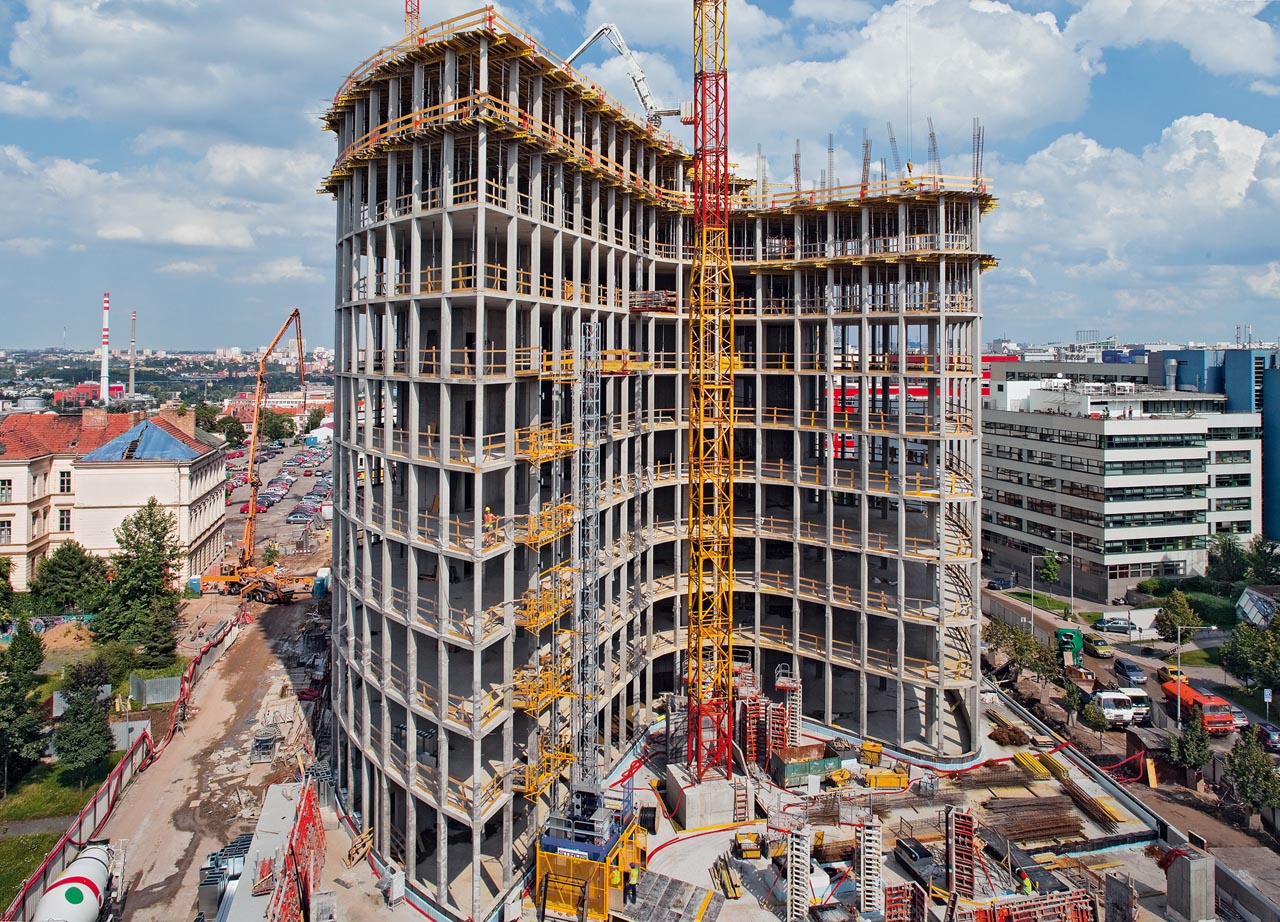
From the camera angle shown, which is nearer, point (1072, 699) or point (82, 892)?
point (82, 892)

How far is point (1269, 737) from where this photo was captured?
38.1 metres

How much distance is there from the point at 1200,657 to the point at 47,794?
62186 millimetres

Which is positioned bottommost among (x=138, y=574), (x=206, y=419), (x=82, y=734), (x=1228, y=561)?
(x=82, y=734)

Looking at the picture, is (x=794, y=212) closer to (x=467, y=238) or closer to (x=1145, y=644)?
(x=467, y=238)

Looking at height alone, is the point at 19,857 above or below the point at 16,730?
below

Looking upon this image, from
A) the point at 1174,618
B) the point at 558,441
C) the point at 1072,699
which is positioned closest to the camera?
the point at 558,441

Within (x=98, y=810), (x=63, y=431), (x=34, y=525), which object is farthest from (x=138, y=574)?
(x=63, y=431)

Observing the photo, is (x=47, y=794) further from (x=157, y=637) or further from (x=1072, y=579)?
(x=1072, y=579)

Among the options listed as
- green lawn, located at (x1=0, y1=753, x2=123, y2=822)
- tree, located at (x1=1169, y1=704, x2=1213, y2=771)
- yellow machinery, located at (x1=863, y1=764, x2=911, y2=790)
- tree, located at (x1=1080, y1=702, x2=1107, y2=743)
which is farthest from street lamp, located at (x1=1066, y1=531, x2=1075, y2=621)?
green lawn, located at (x1=0, y1=753, x2=123, y2=822)

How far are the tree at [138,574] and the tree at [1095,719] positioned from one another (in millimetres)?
53115

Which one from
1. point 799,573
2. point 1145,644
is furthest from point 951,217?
point 1145,644

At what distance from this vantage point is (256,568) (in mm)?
67250

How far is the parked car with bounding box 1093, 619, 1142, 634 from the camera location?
178 feet

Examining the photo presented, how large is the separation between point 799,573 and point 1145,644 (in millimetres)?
29684
